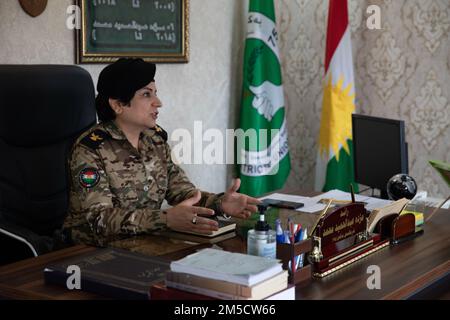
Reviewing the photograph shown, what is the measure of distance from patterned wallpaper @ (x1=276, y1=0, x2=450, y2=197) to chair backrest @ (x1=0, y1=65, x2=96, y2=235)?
2.30 m

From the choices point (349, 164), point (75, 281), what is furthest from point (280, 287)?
point (349, 164)

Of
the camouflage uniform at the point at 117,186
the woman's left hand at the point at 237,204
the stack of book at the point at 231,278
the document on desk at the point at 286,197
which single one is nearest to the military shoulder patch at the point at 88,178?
the camouflage uniform at the point at 117,186

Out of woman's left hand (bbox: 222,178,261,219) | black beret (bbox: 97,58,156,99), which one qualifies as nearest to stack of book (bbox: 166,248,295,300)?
woman's left hand (bbox: 222,178,261,219)

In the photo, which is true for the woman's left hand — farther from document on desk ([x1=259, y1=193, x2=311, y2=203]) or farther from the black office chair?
the black office chair

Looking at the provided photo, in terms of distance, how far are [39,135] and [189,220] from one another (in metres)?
0.83

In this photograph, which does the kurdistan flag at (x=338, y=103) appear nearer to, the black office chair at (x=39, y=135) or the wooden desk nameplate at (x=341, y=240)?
the black office chair at (x=39, y=135)

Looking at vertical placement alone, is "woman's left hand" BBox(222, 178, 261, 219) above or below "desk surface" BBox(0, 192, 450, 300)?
above

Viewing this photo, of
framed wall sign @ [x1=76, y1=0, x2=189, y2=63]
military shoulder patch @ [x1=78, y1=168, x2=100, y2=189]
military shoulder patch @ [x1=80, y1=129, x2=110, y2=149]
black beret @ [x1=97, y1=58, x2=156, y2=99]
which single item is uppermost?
framed wall sign @ [x1=76, y1=0, x2=189, y2=63]

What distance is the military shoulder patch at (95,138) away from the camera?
2631mm

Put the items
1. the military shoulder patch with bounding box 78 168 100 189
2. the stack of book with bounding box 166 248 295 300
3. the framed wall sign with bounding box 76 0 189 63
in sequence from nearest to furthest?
the stack of book with bounding box 166 248 295 300 → the military shoulder patch with bounding box 78 168 100 189 → the framed wall sign with bounding box 76 0 189 63

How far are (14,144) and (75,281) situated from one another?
110cm

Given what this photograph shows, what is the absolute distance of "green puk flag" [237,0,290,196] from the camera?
15.4 feet

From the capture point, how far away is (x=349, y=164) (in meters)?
Result: 4.57
